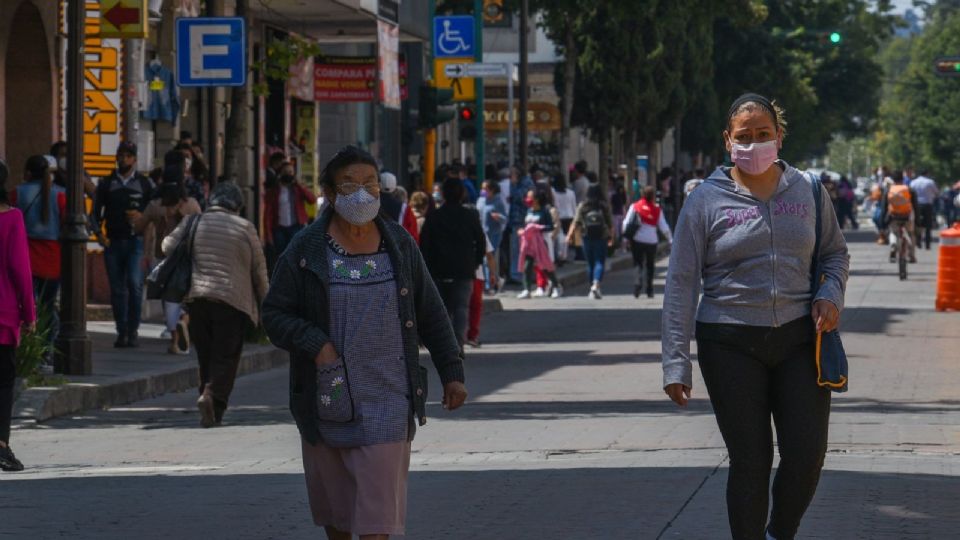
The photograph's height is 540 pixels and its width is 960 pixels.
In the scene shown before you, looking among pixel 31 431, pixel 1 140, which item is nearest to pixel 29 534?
pixel 31 431

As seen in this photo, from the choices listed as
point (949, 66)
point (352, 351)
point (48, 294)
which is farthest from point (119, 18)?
point (949, 66)

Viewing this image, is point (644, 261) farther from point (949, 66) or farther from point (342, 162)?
point (949, 66)

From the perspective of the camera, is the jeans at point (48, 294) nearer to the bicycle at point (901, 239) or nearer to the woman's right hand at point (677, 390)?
the woman's right hand at point (677, 390)

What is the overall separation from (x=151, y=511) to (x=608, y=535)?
2.21 meters

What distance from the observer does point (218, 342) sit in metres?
14.5

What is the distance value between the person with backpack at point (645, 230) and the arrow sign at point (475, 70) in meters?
2.75

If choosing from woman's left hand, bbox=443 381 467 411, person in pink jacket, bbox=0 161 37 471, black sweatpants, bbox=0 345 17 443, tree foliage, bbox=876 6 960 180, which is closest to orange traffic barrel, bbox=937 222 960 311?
black sweatpants, bbox=0 345 17 443

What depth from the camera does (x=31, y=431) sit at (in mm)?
14266

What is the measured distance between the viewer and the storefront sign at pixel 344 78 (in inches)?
1171

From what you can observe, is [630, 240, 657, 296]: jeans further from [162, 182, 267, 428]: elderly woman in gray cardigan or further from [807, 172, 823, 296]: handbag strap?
[807, 172, 823, 296]: handbag strap

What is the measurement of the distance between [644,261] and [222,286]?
56.9 ft

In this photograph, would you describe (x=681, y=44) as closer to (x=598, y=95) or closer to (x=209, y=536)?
(x=598, y=95)

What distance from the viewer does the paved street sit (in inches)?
369

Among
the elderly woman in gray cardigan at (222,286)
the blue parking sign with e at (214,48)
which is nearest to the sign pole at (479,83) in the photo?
the blue parking sign with e at (214,48)
